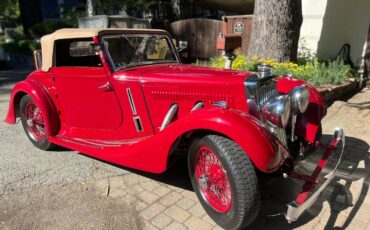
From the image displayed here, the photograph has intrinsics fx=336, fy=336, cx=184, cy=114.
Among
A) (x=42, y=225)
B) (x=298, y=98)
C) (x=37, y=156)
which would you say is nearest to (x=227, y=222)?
(x=298, y=98)

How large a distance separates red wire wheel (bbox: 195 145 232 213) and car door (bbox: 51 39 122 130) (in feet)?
3.90

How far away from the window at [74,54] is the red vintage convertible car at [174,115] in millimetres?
13

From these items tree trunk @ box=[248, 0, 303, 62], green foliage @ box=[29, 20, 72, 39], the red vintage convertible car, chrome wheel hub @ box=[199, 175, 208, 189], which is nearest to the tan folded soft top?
the red vintage convertible car

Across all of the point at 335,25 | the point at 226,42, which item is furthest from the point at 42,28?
the point at 226,42

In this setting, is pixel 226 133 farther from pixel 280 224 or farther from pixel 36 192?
pixel 36 192

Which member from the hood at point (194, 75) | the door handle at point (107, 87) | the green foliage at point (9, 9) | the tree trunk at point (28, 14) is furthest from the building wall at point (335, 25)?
the green foliage at point (9, 9)

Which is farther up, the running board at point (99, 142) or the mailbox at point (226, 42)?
the mailbox at point (226, 42)

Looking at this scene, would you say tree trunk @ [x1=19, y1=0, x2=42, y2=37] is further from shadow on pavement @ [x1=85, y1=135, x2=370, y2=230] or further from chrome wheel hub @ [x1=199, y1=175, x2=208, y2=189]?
chrome wheel hub @ [x1=199, y1=175, x2=208, y2=189]

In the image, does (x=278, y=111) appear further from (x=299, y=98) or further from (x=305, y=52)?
(x=305, y=52)

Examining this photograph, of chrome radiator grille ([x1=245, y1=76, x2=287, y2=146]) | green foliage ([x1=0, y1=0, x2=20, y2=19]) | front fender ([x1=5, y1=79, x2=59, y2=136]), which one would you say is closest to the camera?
chrome radiator grille ([x1=245, y1=76, x2=287, y2=146])

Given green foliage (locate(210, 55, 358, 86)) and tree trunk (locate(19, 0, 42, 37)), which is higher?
tree trunk (locate(19, 0, 42, 37))

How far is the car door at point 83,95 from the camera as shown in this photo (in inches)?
143

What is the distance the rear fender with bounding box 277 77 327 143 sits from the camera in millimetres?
3330

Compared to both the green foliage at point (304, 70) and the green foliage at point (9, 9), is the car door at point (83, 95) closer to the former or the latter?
the green foliage at point (304, 70)
